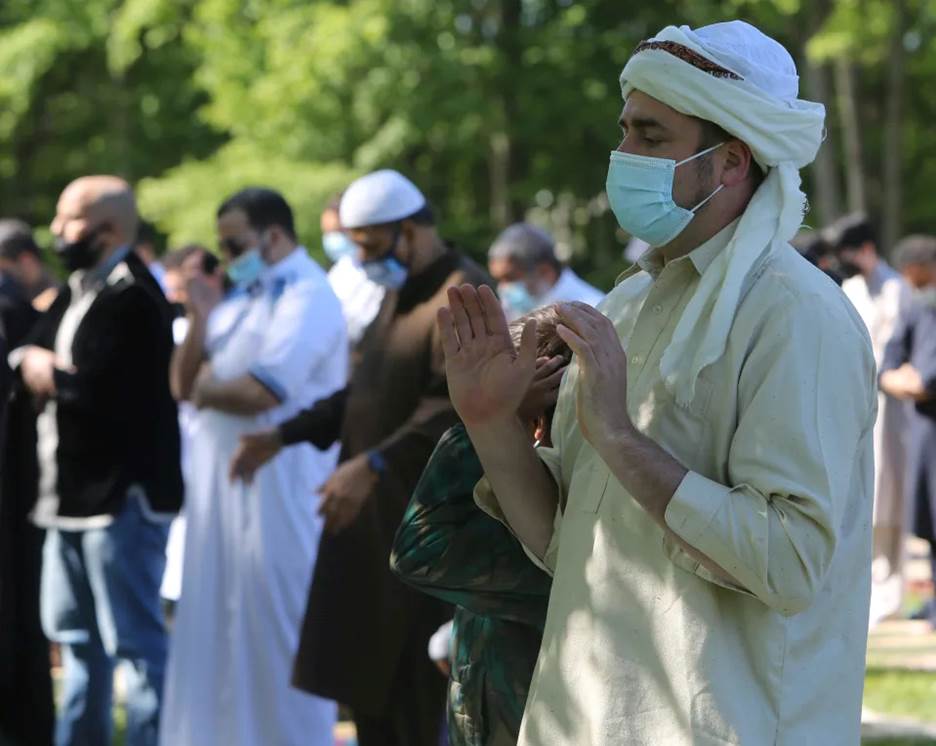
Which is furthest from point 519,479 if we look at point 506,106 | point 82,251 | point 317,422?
point 506,106

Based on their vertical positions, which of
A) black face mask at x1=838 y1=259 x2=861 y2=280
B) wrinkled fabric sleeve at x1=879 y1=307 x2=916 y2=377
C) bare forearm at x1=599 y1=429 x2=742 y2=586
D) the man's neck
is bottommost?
wrinkled fabric sleeve at x1=879 y1=307 x2=916 y2=377

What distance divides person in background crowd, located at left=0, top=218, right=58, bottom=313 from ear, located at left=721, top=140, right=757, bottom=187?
7432 mm

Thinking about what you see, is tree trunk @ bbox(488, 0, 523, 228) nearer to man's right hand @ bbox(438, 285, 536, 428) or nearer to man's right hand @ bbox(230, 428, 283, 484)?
man's right hand @ bbox(230, 428, 283, 484)

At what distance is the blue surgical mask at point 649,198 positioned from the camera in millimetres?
3061

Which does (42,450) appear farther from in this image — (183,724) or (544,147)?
(544,147)

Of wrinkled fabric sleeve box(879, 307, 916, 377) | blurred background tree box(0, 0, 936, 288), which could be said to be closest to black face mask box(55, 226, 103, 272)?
wrinkled fabric sleeve box(879, 307, 916, 377)

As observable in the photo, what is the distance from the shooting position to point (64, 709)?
713 centimetres

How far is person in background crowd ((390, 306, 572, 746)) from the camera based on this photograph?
3652 mm

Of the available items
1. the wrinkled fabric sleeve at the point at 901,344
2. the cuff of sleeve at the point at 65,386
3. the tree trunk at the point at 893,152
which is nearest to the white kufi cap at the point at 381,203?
the cuff of sleeve at the point at 65,386

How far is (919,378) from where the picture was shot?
32.4 feet

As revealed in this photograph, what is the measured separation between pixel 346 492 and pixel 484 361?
274 centimetres

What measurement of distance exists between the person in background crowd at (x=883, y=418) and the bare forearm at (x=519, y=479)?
774 centimetres

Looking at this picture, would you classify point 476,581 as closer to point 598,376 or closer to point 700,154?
point 598,376

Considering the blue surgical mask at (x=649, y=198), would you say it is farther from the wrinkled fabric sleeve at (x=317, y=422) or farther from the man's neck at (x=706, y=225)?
the wrinkled fabric sleeve at (x=317, y=422)
